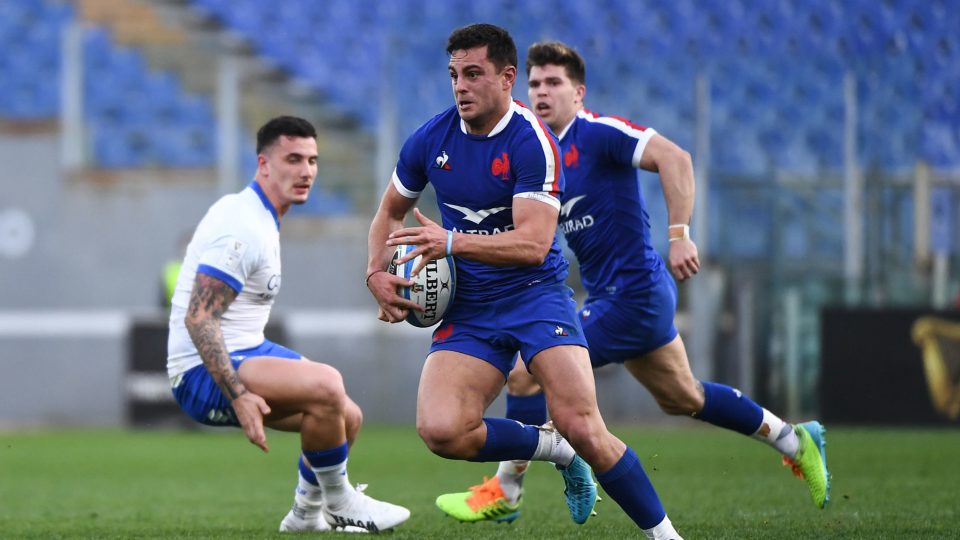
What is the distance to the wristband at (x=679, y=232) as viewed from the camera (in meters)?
6.23

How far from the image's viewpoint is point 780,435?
694 cm

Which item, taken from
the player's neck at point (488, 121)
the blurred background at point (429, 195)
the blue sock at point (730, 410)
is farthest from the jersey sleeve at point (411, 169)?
the blurred background at point (429, 195)

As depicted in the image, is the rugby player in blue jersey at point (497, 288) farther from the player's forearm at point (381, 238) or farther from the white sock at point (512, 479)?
the white sock at point (512, 479)

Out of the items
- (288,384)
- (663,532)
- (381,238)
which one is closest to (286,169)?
(381,238)

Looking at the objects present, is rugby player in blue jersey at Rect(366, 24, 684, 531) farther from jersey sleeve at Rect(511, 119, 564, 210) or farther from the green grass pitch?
the green grass pitch

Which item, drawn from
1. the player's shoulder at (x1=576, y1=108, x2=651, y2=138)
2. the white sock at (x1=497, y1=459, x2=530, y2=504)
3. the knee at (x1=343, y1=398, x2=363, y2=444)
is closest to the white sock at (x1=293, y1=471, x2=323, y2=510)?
the knee at (x1=343, y1=398, x2=363, y2=444)

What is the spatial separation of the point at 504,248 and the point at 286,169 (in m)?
1.75

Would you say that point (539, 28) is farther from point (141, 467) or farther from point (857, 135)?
point (141, 467)

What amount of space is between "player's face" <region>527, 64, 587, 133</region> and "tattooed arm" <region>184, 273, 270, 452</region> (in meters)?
1.92

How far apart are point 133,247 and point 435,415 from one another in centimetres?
1130

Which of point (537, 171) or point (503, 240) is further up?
point (537, 171)

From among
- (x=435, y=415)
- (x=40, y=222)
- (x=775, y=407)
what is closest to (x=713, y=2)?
(x=775, y=407)

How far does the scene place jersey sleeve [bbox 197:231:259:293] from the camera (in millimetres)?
6238

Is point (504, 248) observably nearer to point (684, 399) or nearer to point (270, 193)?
point (270, 193)
